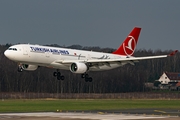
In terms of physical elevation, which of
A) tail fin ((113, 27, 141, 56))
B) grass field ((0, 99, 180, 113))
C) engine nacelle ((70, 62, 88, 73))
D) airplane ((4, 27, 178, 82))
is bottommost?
grass field ((0, 99, 180, 113))

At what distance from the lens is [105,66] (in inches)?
3652

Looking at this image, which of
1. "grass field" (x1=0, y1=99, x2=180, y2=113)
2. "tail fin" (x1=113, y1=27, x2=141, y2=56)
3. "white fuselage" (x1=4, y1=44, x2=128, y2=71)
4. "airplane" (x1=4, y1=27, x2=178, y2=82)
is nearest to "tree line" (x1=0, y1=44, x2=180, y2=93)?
"grass field" (x1=0, y1=99, x2=180, y2=113)

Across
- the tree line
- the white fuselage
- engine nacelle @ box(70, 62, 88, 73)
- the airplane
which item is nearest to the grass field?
the airplane

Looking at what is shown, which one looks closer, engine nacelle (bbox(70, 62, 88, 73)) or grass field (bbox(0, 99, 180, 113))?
engine nacelle (bbox(70, 62, 88, 73))

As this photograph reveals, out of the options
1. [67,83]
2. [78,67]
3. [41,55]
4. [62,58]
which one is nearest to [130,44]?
[78,67]

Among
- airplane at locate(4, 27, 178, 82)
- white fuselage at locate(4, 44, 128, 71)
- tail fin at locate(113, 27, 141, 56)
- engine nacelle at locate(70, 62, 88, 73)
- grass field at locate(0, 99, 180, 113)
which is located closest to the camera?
white fuselage at locate(4, 44, 128, 71)

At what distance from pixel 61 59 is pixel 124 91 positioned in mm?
77368

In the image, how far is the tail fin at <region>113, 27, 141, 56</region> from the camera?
98719 millimetres

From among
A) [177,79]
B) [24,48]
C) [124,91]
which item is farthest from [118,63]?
[177,79]

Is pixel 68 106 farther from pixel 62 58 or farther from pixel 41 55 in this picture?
pixel 41 55

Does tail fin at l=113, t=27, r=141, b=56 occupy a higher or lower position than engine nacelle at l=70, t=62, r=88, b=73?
higher

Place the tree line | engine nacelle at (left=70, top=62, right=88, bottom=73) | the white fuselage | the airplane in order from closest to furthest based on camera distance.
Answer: the white fuselage < the airplane < engine nacelle at (left=70, top=62, right=88, bottom=73) < the tree line

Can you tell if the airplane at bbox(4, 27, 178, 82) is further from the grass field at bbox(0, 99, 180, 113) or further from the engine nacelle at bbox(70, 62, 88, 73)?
the grass field at bbox(0, 99, 180, 113)

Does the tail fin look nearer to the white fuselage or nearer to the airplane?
the airplane
